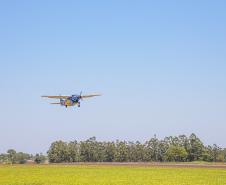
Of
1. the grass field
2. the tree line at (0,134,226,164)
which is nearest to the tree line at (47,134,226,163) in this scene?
the tree line at (0,134,226,164)

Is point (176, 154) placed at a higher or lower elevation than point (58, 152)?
lower

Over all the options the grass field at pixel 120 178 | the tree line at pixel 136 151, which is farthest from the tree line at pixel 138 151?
the grass field at pixel 120 178

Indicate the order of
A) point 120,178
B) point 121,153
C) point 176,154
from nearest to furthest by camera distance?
point 120,178
point 176,154
point 121,153

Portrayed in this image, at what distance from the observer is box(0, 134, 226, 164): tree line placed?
146125 millimetres

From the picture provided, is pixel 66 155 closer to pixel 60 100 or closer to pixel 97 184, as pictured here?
pixel 60 100

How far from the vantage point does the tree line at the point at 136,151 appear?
14612 cm

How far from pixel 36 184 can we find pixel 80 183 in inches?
185

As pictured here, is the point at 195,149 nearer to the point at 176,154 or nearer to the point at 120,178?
the point at 176,154

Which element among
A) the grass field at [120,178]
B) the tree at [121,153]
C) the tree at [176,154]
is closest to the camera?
the grass field at [120,178]

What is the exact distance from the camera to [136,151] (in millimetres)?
165000

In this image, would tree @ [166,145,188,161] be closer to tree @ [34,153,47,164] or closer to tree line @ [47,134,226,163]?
tree line @ [47,134,226,163]

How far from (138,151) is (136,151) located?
0.93m

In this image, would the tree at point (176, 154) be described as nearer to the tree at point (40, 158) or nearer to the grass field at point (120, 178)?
the tree at point (40, 158)

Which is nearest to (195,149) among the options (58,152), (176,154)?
(176,154)
